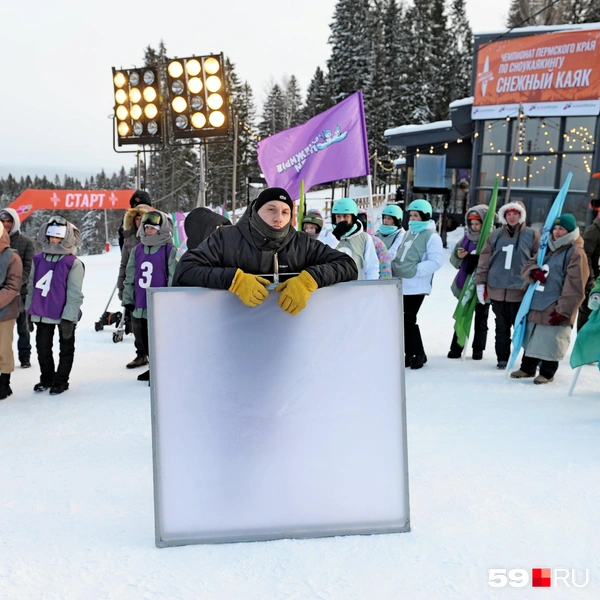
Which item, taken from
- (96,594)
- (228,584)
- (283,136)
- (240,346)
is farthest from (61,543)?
(283,136)

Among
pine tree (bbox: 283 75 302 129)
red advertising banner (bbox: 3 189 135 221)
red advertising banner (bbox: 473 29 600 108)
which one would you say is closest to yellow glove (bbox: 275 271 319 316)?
red advertising banner (bbox: 3 189 135 221)

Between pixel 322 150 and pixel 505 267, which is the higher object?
pixel 322 150

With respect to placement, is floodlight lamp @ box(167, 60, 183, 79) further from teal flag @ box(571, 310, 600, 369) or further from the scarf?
teal flag @ box(571, 310, 600, 369)

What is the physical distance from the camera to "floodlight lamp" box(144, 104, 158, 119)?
993cm

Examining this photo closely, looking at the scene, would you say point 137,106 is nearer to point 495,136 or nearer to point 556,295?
point 556,295

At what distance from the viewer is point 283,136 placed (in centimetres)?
838

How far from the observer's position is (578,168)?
20672mm

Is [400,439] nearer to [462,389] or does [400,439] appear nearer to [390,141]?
[462,389]

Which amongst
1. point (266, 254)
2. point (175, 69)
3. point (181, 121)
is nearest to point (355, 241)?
point (266, 254)

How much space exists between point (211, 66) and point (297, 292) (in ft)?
24.6

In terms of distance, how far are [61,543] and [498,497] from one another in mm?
2187

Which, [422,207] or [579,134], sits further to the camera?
[579,134]

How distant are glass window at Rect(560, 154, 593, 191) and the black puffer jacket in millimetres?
19691

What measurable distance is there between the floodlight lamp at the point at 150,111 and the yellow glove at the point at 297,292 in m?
7.99
